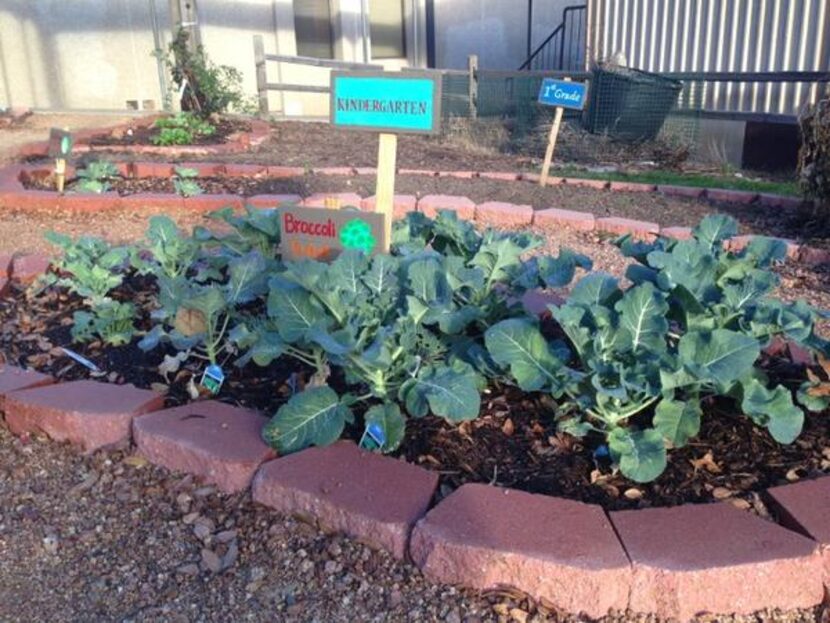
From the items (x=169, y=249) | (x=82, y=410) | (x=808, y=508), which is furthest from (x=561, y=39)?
(x=808, y=508)

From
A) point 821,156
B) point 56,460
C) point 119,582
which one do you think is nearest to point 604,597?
point 119,582

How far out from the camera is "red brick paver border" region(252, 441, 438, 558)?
1996mm

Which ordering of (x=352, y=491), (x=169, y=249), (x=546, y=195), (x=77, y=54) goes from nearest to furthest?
(x=352, y=491) < (x=169, y=249) < (x=546, y=195) < (x=77, y=54)

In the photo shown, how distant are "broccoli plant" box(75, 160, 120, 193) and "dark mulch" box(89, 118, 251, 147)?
1680 millimetres

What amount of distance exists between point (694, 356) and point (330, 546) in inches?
42.4

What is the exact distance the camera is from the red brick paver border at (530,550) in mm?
1820

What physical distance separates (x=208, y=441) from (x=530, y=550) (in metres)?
1.00

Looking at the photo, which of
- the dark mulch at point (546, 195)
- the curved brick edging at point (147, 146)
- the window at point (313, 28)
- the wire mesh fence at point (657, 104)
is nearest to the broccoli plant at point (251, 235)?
the dark mulch at point (546, 195)

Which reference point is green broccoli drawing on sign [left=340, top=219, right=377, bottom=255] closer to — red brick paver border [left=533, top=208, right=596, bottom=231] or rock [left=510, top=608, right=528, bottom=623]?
rock [left=510, top=608, right=528, bottom=623]

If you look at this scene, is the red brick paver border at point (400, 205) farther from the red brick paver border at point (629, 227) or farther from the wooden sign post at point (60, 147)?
the wooden sign post at point (60, 147)

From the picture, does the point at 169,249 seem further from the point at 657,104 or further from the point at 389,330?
the point at 657,104

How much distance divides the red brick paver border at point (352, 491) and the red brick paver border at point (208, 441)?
8cm

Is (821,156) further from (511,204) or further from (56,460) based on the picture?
(56,460)

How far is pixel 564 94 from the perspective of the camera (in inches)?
245
